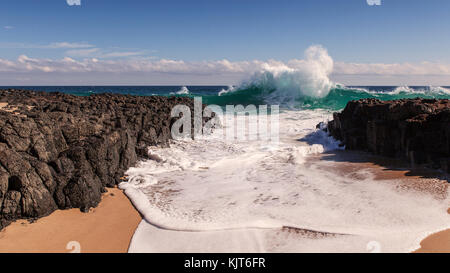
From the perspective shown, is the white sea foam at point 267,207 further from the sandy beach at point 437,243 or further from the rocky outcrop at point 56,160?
the rocky outcrop at point 56,160

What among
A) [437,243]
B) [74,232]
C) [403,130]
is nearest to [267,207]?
[437,243]

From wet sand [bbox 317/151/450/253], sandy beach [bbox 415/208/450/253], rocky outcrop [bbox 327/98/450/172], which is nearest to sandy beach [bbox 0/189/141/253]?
sandy beach [bbox 415/208/450/253]

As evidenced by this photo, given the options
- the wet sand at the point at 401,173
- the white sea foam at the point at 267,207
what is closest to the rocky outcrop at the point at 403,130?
the wet sand at the point at 401,173

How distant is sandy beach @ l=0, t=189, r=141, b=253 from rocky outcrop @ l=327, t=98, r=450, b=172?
6.47m

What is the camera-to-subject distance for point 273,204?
5113 millimetres

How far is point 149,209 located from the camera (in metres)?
4.94

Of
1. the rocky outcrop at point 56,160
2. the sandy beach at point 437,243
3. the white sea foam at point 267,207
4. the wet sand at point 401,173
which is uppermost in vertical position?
the rocky outcrop at point 56,160

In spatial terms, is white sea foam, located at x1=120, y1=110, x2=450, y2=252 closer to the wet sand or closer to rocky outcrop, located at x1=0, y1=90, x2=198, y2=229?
the wet sand

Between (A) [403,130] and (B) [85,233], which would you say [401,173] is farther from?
(B) [85,233]

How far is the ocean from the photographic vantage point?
3.91 metres

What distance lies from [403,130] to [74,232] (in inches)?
297

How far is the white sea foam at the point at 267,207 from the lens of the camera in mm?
3898

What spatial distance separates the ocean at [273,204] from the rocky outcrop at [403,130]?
28.7 inches

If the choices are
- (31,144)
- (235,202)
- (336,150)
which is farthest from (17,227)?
(336,150)
